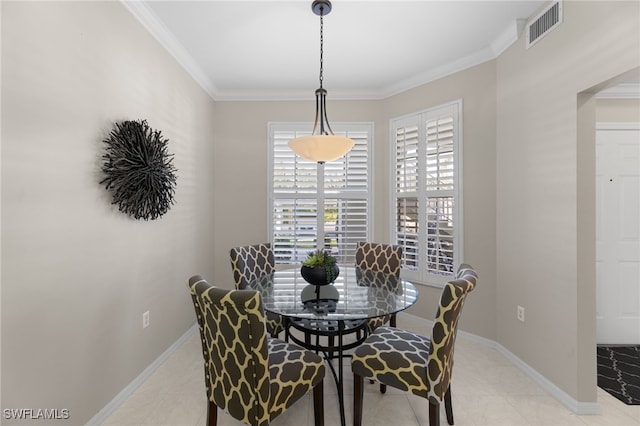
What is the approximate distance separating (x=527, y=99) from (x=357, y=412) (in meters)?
2.70

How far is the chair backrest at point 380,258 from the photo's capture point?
275 centimetres

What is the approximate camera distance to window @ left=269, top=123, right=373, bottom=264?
374 centimetres

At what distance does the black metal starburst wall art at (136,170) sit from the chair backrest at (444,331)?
209cm

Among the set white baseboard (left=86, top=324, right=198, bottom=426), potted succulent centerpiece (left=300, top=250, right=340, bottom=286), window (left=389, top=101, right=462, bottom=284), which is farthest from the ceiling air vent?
white baseboard (left=86, top=324, right=198, bottom=426)

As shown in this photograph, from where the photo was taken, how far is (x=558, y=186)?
2088 mm

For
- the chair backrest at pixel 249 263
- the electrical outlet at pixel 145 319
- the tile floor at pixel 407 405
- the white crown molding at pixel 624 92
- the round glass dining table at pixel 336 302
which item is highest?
the white crown molding at pixel 624 92

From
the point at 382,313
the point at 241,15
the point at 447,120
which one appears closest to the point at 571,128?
the point at 447,120

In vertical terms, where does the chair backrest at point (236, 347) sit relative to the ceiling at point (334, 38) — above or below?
below

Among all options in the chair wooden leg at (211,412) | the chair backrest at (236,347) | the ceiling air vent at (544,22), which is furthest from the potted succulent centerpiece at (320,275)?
the ceiling air vent at (544,22)

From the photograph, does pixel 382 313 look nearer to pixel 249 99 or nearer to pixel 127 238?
pixel 127 238

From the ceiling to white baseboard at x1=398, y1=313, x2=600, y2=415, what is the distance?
9.15 feet

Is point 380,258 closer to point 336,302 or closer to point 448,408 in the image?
point 336,302

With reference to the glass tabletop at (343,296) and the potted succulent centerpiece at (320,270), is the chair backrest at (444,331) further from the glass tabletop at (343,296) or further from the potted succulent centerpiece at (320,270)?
the potted succulent centerpiece at (320,270)

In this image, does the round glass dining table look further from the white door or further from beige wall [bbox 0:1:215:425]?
the white door
